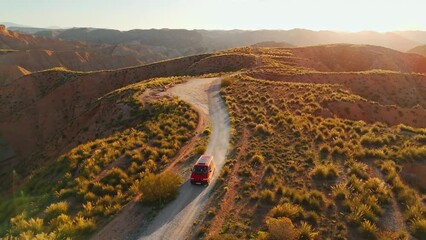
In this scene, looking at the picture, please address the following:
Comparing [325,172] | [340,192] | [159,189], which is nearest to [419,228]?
[340,192]

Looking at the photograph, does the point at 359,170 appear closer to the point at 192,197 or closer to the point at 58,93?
the point at 192,197

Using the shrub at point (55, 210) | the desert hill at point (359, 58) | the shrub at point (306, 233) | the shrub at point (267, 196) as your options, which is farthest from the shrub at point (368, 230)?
the desert hill at point (359, 58)

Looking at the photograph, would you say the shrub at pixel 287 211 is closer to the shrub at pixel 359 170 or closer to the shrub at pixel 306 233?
the shrub at pixel 306 233

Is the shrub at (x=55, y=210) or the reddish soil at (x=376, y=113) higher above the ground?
the shrub at (x=55, y=210)

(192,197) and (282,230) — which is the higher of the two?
(282,230)

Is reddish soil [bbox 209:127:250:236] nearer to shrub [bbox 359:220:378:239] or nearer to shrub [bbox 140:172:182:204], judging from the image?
shrub [bbox 140:172:182:204]

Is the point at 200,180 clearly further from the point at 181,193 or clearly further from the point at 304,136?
the point at 304,136
